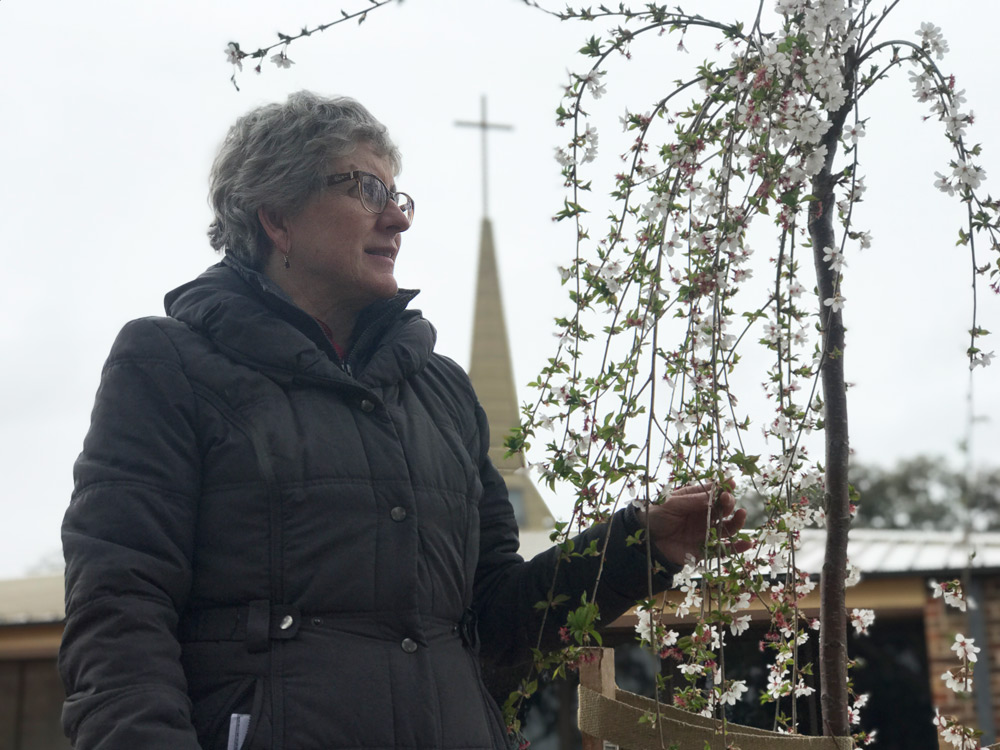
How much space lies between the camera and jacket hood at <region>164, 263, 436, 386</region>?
5.49ft

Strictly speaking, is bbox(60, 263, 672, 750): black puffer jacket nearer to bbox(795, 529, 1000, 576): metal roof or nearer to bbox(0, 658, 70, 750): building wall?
bbox(795, 529, 1000, 576): metal roof

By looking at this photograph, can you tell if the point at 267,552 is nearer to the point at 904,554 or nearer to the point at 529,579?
the point at 529,579

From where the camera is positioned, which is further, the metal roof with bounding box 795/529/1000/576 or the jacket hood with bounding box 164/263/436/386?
the metal roof with bounding box 795/529/1000/576

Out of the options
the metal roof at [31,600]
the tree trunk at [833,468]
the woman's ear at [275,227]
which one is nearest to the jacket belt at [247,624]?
the woman's ear at [275,227]

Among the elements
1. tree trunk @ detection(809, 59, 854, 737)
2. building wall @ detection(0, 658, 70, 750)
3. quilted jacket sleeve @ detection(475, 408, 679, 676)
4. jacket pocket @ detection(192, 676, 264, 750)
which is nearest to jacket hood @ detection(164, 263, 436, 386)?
quilted jacket sleeve @ detection(475, 408, 679, 676)

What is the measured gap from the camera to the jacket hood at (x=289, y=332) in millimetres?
1672

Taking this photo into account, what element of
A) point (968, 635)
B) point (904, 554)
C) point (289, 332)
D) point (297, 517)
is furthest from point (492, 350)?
point (297, 517)

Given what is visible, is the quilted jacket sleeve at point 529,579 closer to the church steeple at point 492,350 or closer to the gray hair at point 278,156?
the gray hair at point 278,156

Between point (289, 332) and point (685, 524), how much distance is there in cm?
64

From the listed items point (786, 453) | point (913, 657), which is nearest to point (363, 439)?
point (786, 453)

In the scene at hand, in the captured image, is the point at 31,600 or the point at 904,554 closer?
the point at 904,554

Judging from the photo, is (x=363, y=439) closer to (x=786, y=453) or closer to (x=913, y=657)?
(x=786, y=453)

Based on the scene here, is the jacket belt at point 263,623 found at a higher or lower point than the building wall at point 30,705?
higher

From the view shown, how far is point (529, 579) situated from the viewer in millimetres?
1837
